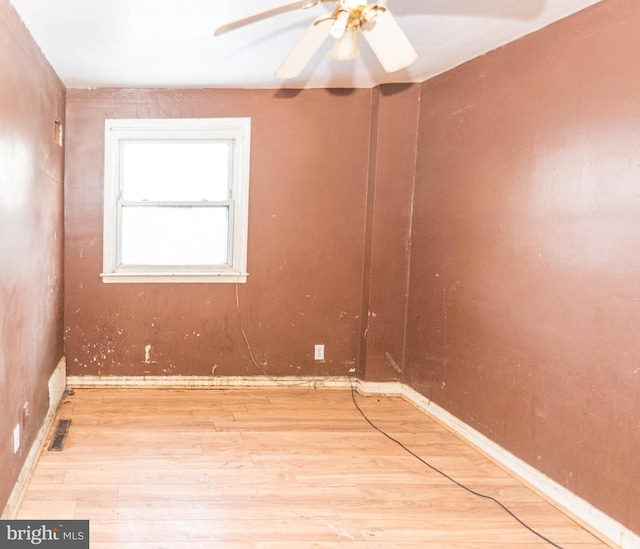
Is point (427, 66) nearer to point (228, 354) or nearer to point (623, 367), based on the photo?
point (623, 367)

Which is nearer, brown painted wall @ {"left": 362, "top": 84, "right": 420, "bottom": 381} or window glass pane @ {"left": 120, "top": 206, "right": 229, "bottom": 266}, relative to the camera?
brown painted wall @ {"left": 362, "top": 84, "right": 420, "bottom": 381}

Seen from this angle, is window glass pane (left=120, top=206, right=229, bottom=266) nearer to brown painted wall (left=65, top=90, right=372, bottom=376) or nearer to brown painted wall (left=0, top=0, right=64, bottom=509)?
brown painted wall (left=65, top=90, right=372, bottom=376)

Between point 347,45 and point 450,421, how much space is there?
7.76 ft

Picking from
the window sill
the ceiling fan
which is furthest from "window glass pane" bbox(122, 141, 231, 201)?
the ceiling fan

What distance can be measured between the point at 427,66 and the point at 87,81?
238 centimetres

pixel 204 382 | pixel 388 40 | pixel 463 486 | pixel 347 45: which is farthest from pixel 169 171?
pixel 463 486

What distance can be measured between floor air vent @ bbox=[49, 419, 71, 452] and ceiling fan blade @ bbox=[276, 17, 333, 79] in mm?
2283

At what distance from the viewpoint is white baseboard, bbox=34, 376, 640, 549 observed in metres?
1.98

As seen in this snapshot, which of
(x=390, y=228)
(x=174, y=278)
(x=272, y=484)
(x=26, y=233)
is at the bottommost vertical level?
(x=272, y=484)

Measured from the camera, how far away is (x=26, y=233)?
234 centimetres

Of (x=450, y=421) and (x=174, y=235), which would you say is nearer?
(x=450, y=421)

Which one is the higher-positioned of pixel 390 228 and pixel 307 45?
pixel 307 45

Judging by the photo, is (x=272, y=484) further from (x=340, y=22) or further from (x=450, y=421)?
(x=340, y=22)

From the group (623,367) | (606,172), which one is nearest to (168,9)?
(606,172)
